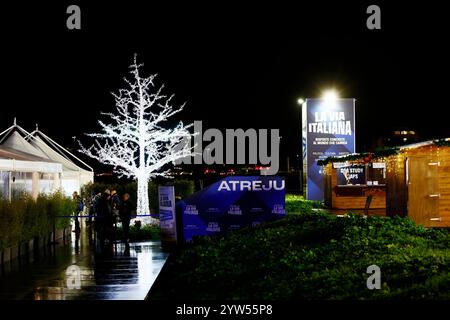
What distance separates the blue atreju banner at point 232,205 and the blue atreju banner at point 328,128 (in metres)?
17.1

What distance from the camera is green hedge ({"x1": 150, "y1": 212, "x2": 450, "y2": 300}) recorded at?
28.1ft

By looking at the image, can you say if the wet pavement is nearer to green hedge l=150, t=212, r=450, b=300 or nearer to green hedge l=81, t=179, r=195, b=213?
green hedge l=150, t=212, r=450, b=300

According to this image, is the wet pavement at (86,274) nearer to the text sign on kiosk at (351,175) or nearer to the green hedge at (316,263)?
the green hedge at (316,263)

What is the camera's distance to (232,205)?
15.6 meters

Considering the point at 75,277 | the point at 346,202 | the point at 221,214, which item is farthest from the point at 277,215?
the point at 346,202

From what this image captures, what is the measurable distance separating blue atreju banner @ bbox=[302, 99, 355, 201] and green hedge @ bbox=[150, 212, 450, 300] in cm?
1790

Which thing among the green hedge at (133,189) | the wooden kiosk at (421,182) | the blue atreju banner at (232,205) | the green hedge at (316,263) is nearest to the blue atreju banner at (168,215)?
the blue atreju banner at (232,205)

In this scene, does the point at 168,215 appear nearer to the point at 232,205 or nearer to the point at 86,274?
the point at 232,205

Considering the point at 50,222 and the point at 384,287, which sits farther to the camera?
the point at 50,222

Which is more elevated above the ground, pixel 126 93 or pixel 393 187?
pixel 126 93

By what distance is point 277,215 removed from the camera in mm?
15836

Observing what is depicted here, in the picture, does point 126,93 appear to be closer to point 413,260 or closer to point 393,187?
point 393,187

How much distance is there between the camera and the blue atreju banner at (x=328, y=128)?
32.2 metres
